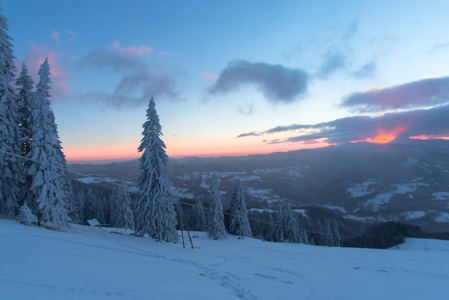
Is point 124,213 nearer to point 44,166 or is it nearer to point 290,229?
point 44,166

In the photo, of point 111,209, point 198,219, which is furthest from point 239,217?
point 111,209

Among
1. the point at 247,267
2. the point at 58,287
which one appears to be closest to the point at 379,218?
the point at 247,267

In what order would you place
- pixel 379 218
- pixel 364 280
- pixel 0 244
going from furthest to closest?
pixel 379 218
pixel 364 280
pixel 0 244

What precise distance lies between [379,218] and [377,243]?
14247 centimetres

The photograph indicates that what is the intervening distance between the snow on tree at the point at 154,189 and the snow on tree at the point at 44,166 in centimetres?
695

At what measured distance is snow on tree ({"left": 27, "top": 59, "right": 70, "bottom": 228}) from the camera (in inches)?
669

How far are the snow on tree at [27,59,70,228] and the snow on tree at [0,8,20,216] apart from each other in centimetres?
135

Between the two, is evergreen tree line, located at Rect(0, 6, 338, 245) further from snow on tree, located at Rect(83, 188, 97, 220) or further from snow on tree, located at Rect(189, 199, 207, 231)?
snow on tree, located at Rect(83, 188, 97, 220)

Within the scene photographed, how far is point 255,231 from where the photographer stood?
57281 mm

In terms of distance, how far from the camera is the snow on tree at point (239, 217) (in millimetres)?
39344

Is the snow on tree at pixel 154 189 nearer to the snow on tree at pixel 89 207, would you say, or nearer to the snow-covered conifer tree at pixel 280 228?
the snow-covered conifer tree at pixel 280 228

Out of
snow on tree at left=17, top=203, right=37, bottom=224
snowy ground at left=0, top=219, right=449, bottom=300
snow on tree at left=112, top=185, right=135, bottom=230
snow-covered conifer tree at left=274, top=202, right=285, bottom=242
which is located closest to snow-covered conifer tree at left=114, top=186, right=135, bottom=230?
snow on tree at left=112, top=185, right=135, bottom=230

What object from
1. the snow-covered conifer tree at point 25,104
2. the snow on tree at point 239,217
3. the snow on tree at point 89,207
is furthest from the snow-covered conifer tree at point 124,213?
the snow-covered conifer tree at point 25,104

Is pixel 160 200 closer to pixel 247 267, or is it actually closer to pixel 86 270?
pixel 247 267
